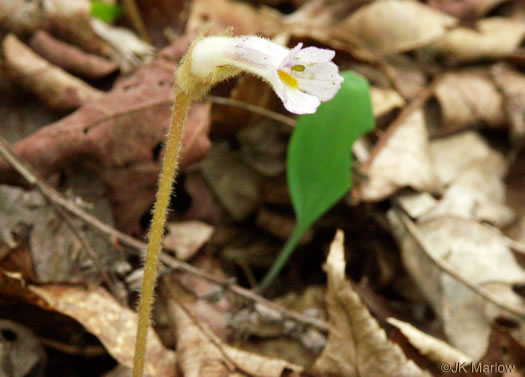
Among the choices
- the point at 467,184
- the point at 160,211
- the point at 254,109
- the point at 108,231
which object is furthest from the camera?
the point at 467,184

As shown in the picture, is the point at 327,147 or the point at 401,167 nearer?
the point at 327,147

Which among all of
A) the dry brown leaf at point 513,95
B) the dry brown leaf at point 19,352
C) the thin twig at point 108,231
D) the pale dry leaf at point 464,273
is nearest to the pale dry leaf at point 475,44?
the dry brown leaf at point 513,95

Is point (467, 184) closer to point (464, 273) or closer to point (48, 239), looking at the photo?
point (464, 273)

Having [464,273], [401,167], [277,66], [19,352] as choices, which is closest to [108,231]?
[19,352]

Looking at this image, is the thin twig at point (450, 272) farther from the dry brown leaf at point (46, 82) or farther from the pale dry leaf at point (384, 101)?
the dry brown leaf at point (46, 82)

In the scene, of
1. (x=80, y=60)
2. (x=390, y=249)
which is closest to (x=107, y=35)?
(x=80, y=60)

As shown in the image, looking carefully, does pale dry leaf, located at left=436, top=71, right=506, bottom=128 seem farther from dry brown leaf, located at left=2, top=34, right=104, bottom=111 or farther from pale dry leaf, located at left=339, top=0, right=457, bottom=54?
dry brown leaf, located at left=2, top=34, right=104, bottom=111
